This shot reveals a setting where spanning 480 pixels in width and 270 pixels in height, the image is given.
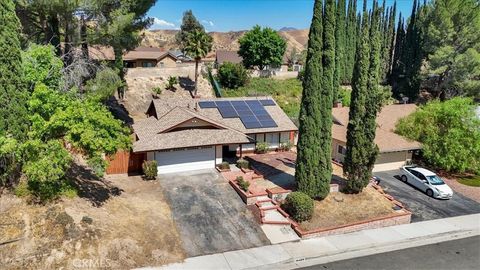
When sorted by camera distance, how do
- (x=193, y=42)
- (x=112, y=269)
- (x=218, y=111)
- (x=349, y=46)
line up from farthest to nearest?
(x=349, y=46) < (x=193, y=42) < (x=218, y=111) < (x=112, y=269)

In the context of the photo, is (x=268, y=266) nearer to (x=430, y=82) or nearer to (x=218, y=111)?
(x=218, y=111)

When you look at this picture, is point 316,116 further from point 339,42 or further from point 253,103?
point 339,42

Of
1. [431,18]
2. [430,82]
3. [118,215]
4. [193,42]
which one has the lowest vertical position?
[118,215]

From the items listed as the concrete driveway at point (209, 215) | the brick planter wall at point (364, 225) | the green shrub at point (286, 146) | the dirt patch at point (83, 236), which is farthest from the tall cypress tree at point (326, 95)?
the green shrub at point (286, 146)

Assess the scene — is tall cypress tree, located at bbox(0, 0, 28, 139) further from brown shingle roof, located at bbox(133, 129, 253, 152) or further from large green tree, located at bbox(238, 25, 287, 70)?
large green tree, located at bbox(238, 25, 287, 70)

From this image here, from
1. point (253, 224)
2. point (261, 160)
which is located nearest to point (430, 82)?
point (261, 160)

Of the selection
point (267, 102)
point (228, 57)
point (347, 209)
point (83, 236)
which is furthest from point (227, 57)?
point (83, 236)
